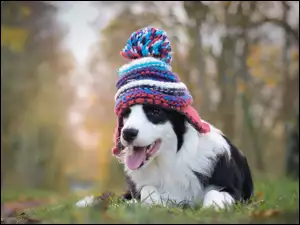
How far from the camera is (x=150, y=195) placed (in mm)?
5059

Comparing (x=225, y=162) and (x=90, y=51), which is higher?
(x=90, y=51)

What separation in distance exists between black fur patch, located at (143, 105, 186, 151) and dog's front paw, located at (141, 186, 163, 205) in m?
0.43

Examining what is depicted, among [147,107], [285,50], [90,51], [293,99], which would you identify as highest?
[90,51]

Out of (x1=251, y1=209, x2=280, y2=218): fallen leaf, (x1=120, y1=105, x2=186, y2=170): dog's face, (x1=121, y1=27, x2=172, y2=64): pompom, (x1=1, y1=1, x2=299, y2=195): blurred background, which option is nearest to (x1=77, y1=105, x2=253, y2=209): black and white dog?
(x1=120, y1=105, x2=186, y2=170): dog's face

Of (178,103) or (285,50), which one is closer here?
(178,103)

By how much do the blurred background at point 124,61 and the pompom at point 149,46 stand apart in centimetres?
846

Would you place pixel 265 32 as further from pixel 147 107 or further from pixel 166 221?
pixel 166 221

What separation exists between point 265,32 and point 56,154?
1563cm

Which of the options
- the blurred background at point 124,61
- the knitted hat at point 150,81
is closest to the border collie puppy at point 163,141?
the knitted hat at point 150,81

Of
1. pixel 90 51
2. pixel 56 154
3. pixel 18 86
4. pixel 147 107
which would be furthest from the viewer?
pixel 56 154

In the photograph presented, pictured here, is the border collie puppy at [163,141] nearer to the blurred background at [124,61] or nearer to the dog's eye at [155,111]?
the dog's eye at [155,111]

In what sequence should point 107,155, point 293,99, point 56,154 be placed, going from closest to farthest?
point 293,99, point 56,154, point 107,155

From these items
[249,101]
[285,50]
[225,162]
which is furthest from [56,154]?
[225,162]

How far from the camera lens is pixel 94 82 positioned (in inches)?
1209
